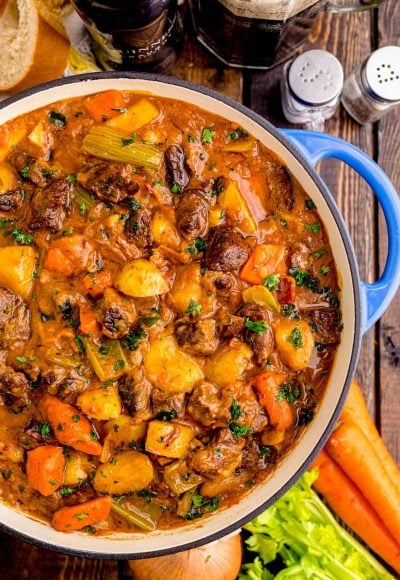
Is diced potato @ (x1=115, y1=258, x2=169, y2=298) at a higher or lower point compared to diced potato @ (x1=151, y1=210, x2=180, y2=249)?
lower

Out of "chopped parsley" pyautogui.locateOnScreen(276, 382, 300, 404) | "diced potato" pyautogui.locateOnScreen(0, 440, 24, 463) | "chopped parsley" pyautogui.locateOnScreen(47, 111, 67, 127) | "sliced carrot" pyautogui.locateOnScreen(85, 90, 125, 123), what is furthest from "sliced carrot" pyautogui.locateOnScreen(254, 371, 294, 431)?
"chopped parsley" pyautogui.locateOnScreen(47, 111, 67, 127)

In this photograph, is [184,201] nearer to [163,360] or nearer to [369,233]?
[163,360]

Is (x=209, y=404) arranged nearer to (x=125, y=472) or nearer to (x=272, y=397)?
(x=272, y=397)

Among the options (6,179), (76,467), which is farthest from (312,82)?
(76,467)

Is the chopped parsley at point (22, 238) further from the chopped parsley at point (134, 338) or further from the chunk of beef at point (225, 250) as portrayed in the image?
the chunk of beef at point (225, 250)

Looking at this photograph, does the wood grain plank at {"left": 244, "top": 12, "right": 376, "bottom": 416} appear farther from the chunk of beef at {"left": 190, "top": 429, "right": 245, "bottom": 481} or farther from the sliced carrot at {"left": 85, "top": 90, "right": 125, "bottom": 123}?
the chunk of beef at {"left": 190, "top": 429, "right": 245, "bottom": 481}

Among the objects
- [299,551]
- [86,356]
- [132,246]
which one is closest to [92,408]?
[86,356]

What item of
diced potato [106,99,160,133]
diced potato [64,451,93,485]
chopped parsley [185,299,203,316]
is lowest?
diced potato [64,451,93,485]
